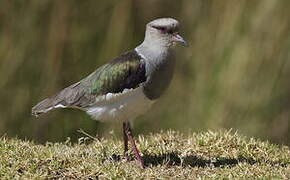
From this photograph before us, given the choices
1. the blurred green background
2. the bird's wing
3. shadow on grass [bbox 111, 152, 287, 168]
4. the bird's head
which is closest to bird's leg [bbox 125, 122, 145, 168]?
shadow on grass [bbox 111, 152, 287, 168]

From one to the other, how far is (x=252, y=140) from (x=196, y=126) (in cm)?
243

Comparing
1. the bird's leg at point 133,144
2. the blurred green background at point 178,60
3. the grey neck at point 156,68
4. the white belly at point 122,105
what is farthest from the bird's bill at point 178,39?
the blurred green background at point 178,60

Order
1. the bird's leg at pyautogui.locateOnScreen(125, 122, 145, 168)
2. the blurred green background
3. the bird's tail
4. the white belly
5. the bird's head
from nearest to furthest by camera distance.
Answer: the white belly < the bird's leg at pyautogui.locateOnScreen(125, 122, 145, 168) < the bird's head < the bird's tail < the blurred green background

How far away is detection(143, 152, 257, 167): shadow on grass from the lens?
23.0 feet

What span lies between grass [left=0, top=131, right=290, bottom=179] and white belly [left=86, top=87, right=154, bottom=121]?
0.39 meters

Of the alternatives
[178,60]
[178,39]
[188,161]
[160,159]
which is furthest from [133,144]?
[178,60]

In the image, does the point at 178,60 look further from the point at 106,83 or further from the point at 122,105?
the point at 122,105

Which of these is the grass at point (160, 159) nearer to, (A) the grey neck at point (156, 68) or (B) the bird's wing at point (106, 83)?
(B) the bird's wing at point (106, 83)

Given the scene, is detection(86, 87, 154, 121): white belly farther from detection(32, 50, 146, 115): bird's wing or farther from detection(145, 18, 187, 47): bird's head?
detection(145, 18, 187, 47): bird's head

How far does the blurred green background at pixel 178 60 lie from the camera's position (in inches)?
397

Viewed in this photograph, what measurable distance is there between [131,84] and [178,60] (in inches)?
154

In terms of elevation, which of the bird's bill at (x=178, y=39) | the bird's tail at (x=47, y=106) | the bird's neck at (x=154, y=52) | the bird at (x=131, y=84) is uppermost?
the bird's bill at (x=178, y=39)

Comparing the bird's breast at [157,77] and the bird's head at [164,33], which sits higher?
the bird's head at [164,33]

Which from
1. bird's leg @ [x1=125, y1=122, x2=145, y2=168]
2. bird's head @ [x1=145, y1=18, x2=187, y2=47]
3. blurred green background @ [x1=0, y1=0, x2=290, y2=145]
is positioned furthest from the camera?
blurred green background @ [x1=0, y1=0, x2=290, y2=145]
